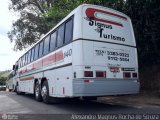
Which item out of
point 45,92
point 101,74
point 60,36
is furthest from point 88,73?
point 45,92

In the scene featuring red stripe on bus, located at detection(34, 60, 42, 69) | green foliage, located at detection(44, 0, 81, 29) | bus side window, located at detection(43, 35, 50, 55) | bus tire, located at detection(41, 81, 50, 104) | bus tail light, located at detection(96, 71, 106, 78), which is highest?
green foliage, located at detection(44, 0, 81, 29)

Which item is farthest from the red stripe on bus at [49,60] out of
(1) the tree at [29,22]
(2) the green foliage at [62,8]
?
(1) the tree at [29,22]

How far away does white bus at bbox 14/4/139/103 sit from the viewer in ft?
29.3

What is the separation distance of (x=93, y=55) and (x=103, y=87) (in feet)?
3.80

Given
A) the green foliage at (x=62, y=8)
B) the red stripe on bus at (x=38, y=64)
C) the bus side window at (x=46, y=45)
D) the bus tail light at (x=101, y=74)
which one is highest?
the green foliage at (x=62, y=8)

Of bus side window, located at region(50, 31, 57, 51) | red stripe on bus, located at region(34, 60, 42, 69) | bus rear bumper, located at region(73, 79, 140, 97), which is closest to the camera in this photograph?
bus rear bumper, located at region(73, 79, 140, 97)

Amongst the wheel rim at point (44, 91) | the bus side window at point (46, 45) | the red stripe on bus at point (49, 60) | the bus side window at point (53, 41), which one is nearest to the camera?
the red stripe on bus at point (49, 60)

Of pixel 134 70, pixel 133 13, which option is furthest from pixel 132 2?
pixel 134 70

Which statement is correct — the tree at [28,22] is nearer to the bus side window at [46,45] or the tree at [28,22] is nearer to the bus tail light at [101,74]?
the bus side window at [46,45]

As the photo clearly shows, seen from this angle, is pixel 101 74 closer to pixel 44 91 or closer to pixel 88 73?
pixel 88 73

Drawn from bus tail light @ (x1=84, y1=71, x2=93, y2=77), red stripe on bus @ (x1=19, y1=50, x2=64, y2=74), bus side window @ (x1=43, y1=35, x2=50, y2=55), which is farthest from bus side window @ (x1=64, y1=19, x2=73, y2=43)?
bus side window @ (x1=43, y1=35, x2=50, y2=55)

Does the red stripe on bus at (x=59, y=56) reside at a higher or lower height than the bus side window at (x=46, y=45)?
lower

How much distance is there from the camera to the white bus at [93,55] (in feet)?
29.3

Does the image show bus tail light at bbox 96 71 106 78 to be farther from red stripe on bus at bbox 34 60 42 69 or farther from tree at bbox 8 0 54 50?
tree at bbox 8 0 54 50
